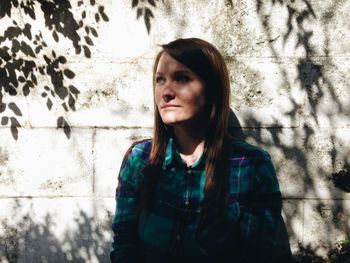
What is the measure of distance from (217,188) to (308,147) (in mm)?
1328

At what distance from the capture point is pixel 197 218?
2.91 metres

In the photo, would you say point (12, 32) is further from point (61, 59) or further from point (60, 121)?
point (60, 121)

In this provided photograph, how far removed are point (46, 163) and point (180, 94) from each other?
1.76 meters

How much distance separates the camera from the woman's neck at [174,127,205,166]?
3043mm

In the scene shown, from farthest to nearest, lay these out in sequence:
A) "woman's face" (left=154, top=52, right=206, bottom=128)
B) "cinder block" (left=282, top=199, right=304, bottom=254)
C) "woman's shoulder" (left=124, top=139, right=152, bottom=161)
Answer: "cinder block" (left=282, top=199, right=304, bottom=254) < "woman's shoulder" (left=124, top=139, right=152, bottom=161) < "woman's face" (left=154, top=52, right=206, bottom=128)

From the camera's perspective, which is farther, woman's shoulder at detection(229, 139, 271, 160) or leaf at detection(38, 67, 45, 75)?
leaf at detection(38, 67, 45, 75)

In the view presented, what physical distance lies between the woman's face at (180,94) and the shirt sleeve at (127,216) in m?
0.61

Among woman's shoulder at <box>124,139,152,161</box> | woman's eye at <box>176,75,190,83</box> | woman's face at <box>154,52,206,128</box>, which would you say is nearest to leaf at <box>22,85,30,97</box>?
woman's shoulder at <box>124,139,152,161</box>

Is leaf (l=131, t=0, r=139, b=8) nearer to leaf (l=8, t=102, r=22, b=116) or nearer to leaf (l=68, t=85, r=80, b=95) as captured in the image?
leaf (l=68, t=85, r=80, b=95)

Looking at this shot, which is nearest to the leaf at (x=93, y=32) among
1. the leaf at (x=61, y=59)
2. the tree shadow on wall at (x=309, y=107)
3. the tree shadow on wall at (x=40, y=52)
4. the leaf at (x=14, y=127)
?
the tree shadow on wall at (x=40, y=52)

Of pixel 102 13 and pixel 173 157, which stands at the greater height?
pixel 102 13

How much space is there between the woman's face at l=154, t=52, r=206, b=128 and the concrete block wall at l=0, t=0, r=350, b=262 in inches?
33.1

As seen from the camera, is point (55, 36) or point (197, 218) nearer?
point (197, 218)

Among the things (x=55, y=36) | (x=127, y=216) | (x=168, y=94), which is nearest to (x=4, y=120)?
(x=55, y=36)
